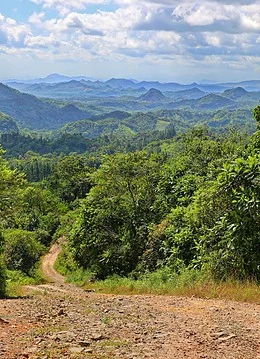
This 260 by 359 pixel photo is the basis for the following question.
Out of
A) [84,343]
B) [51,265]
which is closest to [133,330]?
[84,343]

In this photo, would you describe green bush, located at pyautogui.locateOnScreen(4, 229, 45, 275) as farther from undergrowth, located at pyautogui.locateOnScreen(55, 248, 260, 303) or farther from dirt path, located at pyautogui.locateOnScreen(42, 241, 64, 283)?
undergrowth, located at pyautogui.locateOnScreen(55, 248, 260, 303)

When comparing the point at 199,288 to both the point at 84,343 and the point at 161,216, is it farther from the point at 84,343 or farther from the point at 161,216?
the point at 161,216

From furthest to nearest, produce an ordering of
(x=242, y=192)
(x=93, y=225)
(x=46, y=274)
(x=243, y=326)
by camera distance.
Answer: (x=46, y=274), (x=93, y=225), (x=242, y=192), (x=243, y=326)

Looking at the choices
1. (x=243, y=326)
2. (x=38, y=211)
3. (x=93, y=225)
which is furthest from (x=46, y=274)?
(x=243, y=326)

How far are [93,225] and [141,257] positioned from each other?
4255mm

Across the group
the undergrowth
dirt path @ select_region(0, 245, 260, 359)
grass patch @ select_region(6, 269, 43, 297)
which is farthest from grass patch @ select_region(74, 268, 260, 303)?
grass patch @ select_region(6, 269, 43, 297)

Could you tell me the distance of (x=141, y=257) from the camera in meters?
22.1

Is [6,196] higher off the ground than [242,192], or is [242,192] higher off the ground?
[242,192]

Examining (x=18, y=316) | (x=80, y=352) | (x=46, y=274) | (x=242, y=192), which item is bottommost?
(x=46, y=274)

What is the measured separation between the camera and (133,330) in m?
6.91

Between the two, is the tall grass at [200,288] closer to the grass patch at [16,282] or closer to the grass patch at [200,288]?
the grass patch at [200,288]

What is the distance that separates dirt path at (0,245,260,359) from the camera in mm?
5840

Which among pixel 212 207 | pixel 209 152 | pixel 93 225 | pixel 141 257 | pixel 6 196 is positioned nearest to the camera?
pixel 212 207

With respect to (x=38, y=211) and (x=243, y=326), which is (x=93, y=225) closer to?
(x=243, y=326)
